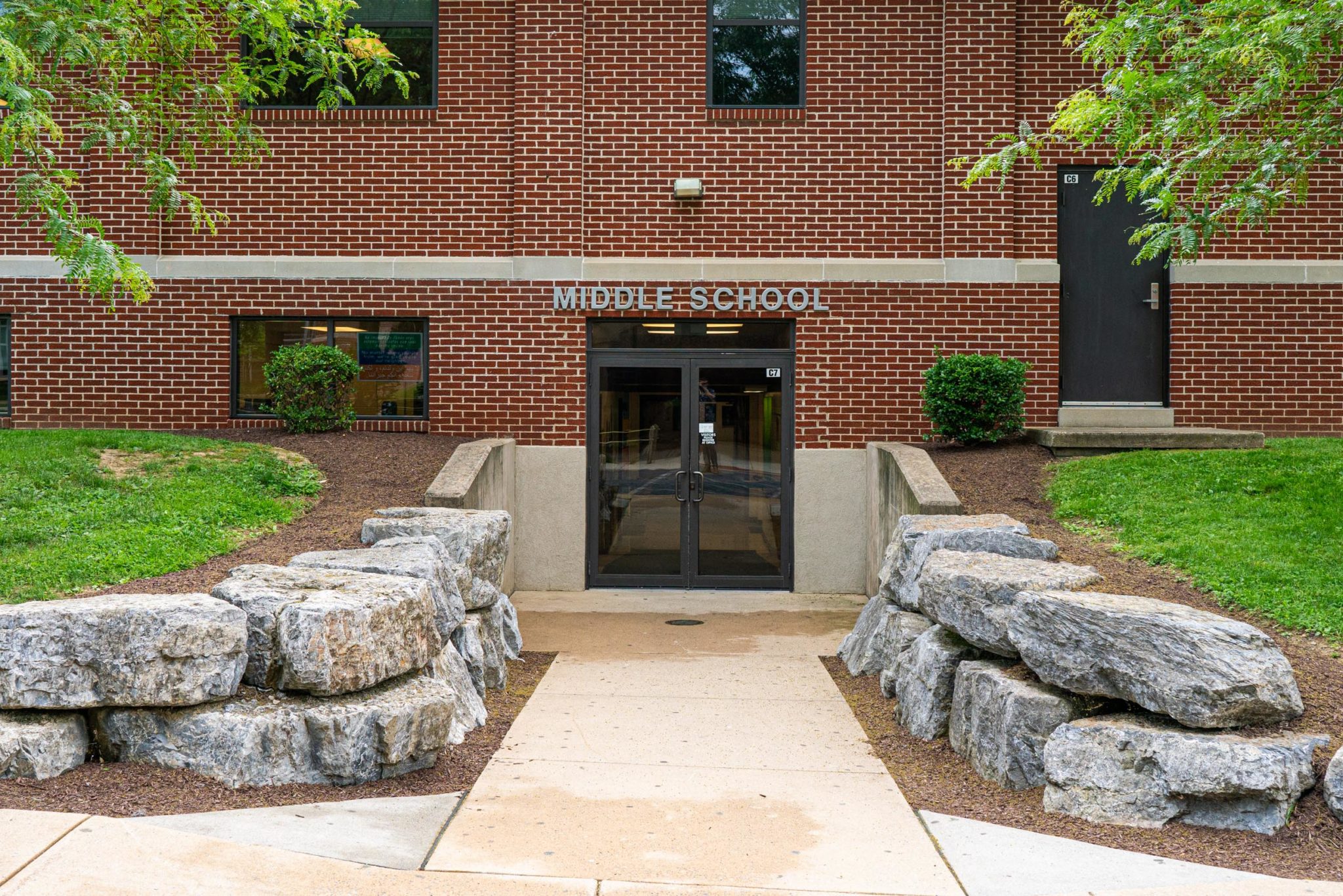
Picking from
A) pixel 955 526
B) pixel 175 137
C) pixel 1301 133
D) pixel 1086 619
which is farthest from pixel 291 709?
pixel 1301 133

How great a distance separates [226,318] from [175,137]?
2.46 m

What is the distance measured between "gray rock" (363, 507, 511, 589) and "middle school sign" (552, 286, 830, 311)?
4043mm

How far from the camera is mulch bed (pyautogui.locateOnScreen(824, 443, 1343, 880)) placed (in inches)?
175

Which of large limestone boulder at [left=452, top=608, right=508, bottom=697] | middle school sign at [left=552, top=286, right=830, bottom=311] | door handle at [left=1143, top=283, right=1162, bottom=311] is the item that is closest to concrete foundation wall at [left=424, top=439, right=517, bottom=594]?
large limestone boulder at [left=452, top=608, right=508, bottom=697]

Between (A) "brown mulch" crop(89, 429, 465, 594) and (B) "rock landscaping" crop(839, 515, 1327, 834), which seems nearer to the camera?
(B) "rock landscaping" crop(839, 515, 1327, 834)

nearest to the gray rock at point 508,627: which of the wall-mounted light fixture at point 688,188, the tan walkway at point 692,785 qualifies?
the tan walkway at point 692,785

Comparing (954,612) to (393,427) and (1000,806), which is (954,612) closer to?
(1000,806)

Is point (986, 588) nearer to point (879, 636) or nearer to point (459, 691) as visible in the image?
point (879, 636)

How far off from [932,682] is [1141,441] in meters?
6.06

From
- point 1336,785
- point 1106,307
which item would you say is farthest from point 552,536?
point 1336,785

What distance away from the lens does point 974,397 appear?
11.2 m

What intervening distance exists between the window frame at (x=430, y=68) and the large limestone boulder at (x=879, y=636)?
765cm

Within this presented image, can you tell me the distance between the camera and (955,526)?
26.0 ft

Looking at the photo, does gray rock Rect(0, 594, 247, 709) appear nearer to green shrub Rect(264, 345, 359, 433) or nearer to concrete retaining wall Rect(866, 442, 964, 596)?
concrete retaining wall Rect(866, 442, 964, 596)
